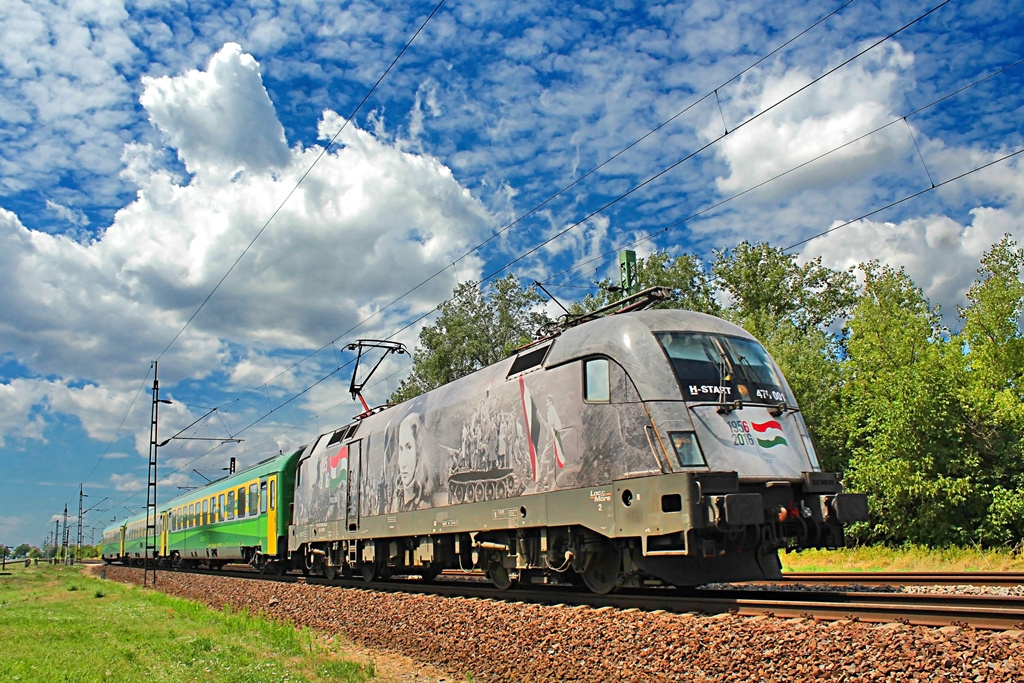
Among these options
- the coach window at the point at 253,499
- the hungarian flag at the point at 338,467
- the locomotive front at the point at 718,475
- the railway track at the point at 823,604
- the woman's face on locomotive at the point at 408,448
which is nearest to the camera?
the railway track at the point at 823,604

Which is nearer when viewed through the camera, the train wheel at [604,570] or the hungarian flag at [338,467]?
the train wheel at [604,570]

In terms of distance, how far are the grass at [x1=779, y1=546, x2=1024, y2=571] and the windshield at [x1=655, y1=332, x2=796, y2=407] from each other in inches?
369

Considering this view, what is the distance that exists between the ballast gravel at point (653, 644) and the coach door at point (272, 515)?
1046cm

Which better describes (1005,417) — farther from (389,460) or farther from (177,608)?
(177,608)

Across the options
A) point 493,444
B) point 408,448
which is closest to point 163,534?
point 408,448

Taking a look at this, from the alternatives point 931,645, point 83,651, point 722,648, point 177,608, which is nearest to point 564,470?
point 722,648

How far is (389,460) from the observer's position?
57.0 ft

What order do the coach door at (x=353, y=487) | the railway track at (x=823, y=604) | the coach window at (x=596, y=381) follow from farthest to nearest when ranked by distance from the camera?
the coach door at (x=353, y=487) → the coach window at (x=596, y=381) → the railway track at (x=823, y=604)

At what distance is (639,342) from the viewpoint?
Answer: 1099 centimetres

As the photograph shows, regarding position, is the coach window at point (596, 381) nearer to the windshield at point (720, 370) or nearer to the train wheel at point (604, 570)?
the windshield at point (720, 370)

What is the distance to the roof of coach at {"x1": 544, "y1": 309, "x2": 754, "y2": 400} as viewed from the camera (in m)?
10.5

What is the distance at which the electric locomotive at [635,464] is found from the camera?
387 inches

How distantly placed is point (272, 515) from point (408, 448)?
34.3ft

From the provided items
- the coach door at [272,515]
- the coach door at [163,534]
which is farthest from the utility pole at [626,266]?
the coach door at [163,534]
